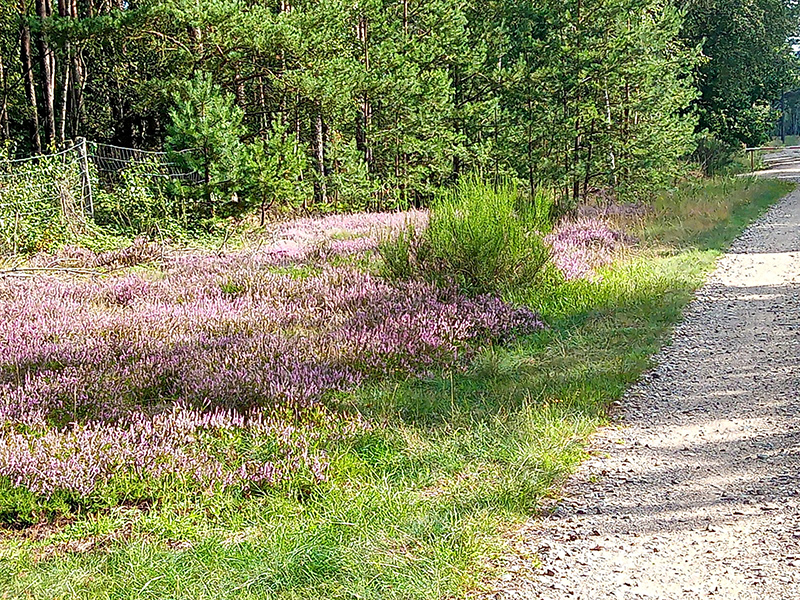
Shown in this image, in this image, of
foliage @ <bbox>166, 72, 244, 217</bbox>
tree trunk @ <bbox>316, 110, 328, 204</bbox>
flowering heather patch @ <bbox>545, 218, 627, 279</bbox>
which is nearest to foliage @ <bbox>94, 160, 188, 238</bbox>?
foliage @ <bbox>166, 72, 244, 217</bbox>

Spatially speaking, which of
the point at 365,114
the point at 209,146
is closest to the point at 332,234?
the point at 209,146

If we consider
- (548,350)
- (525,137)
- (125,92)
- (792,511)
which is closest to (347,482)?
(792,511)

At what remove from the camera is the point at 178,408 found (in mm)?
4984

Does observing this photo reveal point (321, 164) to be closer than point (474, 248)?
No

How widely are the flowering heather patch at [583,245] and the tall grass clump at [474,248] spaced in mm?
741

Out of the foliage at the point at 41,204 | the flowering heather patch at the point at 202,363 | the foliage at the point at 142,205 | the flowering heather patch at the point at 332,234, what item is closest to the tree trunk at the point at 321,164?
the flowering heather patch at the point at 332,234

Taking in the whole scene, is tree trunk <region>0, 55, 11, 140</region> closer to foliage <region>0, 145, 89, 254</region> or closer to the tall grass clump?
foliage <region>0, 145, 89, 254</region>

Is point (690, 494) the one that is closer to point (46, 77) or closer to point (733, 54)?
point (46, 77)

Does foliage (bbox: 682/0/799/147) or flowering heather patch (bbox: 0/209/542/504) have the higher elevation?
foliage (bbox: 682/0/799/147)

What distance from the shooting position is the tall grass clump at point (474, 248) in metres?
8.71

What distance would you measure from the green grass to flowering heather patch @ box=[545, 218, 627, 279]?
373 centimetres

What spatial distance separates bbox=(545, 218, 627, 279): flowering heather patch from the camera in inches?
401

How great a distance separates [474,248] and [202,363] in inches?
153

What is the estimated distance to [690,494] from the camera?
4.03m
